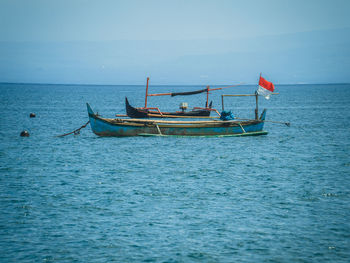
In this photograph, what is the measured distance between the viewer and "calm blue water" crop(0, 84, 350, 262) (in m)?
12.1

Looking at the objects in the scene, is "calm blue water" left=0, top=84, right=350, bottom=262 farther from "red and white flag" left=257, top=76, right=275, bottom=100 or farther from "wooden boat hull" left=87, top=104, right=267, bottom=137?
"red and white flag" left=257, top=76, right=275, bottom=100

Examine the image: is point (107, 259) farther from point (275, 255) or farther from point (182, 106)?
point (182, 106)

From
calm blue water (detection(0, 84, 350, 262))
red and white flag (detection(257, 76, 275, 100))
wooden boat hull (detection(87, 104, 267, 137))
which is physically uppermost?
red and white flag (detection(257, 76, 275, 100))

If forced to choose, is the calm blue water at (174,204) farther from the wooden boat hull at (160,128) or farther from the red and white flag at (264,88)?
the red and white flag at (264,88)

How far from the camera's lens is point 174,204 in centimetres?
1647

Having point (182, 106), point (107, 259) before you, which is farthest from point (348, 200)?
point (182, 106)

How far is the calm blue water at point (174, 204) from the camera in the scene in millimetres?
12094

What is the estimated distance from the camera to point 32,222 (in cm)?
1423

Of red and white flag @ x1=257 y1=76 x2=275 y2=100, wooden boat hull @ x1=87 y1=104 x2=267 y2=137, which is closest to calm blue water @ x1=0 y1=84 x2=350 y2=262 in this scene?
wooden boat hull @ x1=87 y1=104 x2=267 y2=137

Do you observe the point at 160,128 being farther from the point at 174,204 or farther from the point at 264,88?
the point at 174,204

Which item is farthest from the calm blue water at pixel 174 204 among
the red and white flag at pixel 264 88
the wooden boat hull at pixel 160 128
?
the red and white flag at pixel 264 88

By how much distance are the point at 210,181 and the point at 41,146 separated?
1702 centimetres

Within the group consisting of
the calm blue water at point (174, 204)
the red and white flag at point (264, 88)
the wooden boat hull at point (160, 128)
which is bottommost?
the calm blue water at point (174, 204)

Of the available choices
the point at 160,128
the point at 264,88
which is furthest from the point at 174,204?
the point at 264,88
